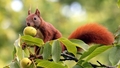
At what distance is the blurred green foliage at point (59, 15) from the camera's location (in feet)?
19.7

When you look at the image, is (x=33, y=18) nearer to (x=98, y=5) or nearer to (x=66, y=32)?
(x=66, y=32)

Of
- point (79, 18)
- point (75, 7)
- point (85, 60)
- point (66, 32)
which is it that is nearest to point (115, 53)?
point (85, 60)

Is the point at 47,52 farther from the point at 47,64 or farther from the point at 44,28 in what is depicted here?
the point at 44,28

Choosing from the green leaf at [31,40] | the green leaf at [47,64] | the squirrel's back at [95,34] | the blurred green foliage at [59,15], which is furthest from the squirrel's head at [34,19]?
the blurred green foliage at [59,15]

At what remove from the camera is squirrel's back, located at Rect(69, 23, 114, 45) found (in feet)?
5.34

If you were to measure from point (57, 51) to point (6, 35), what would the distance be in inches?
182

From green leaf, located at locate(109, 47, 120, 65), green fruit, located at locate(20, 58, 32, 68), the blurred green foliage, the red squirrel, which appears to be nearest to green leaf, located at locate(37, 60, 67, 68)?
green fruit, located at locate(20, 58, 32, 68)

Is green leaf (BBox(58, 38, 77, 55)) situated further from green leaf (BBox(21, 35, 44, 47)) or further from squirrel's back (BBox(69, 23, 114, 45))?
squirrel's back (BBox(69, 23, 114, 45))

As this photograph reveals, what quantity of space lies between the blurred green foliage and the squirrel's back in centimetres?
319

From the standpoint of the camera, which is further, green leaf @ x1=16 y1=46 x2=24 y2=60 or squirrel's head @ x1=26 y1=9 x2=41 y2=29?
squirrel's head @ x1=26 y1=9 x2=41 y2=29

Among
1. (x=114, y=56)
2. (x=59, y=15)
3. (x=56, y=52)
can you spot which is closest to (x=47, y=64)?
(x=56, y=52)

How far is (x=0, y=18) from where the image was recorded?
5930 mm

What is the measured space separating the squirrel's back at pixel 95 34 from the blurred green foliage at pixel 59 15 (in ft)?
10.5

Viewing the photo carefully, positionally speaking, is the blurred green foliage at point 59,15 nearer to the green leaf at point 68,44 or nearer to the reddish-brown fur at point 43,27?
the reddish-brown fur at point 43,27
